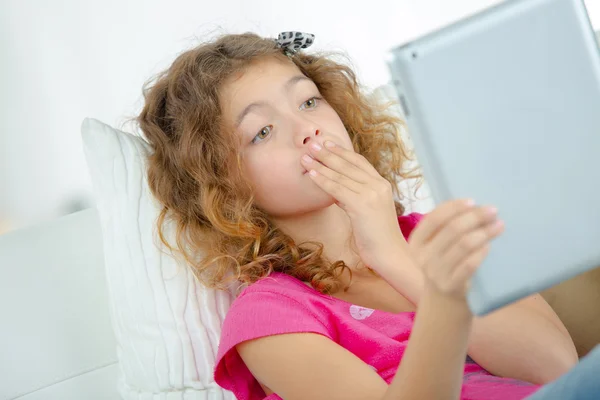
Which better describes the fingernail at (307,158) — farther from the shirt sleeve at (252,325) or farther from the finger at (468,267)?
the finger at (468,267)

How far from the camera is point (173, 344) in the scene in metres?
1.28

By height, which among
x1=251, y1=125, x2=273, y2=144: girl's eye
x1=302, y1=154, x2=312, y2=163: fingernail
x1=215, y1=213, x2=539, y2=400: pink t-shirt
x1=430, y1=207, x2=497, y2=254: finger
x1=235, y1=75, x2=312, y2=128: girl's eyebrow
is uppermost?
x1=235, y1=75, x2=312, y2=128: girl's eyebrow

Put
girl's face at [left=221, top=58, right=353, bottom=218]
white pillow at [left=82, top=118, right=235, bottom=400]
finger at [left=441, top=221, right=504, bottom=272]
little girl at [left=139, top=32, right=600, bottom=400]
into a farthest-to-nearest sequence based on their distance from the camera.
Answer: white pillow at [left=82, top=118, right=235, bottom=400] → girl's face at [left=221, top=58, right=353, bottom=218] → little girl at [left=139, top=32, right=600, bottom=400] → finger at [left=441, top=221, right=504, bottom=272]

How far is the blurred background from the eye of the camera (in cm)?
171

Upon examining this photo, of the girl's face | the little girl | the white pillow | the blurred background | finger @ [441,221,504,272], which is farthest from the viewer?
the blurred background

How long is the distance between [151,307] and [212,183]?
23 centimetres

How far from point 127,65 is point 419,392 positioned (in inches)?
48.0

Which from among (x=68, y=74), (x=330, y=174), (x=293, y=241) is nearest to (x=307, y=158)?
(x=330, y=174)

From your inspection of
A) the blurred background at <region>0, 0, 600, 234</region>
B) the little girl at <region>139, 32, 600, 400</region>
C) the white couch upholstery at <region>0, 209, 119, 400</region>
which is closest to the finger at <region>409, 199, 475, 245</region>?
the little girl at <region>139, 32, 600, 400</region>

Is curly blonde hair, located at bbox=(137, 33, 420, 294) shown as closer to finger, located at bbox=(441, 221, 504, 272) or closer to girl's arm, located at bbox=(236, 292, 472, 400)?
girl's arm, located at bbox=(236, 292, 472, 400)

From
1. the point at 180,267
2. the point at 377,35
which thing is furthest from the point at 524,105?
the point at 377,35

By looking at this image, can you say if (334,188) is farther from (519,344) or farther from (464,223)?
(464,223)

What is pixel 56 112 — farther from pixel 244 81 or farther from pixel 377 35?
pixel 377 35

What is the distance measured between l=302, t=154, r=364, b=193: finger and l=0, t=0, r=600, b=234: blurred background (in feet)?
2.09
